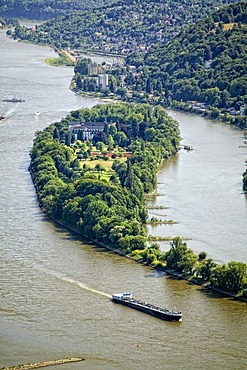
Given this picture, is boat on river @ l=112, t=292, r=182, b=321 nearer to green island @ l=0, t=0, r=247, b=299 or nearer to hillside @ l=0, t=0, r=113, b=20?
green island @ l=0, t=0, r=247, b=299

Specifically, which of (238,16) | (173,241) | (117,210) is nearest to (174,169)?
(117,210)

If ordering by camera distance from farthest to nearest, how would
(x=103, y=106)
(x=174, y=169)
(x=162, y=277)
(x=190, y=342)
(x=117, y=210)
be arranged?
(x=103, y=106) → (x=174, y=169) → (x=117, y=210) → (x=162, y=277) → (x=190, y=342)

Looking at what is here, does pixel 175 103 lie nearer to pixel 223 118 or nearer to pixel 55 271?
pixel 223 118

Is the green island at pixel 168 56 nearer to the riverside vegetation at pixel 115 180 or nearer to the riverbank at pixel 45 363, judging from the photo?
the riverside vegetation at pixel 115 180

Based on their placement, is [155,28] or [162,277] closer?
[162,277]

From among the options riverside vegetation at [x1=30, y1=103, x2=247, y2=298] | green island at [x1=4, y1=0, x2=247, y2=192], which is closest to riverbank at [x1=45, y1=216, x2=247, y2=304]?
riverside vegetation at [x1=30, y1=103, x2=247, y2=298]

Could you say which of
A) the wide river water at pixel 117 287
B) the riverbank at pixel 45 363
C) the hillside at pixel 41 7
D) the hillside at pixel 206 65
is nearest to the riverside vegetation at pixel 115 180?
the wide river water at pixel 117 287
